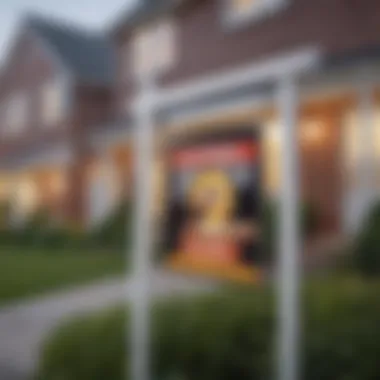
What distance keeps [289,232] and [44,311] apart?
0.71 meters

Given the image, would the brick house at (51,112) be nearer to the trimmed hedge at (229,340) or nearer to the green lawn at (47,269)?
the green lawn at (47,269)

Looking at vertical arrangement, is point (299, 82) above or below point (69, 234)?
above

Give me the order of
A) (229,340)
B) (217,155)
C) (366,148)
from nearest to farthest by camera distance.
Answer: (229,340), (217,155), (366,148)

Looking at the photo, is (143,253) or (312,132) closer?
(143,253)

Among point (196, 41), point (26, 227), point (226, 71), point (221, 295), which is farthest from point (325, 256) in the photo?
point (196, 41)

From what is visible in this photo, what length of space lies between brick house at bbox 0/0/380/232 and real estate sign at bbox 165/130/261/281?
0.04m

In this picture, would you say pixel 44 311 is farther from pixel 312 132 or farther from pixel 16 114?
pixel 312 132

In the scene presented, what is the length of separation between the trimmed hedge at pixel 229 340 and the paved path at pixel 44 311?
4 centimetres

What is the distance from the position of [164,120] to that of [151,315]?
0.42 meters

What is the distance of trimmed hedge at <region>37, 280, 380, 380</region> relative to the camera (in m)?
1.20

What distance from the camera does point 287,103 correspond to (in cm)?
112

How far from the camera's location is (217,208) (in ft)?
4.36

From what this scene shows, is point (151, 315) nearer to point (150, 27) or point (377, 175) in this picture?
point (377, 175)

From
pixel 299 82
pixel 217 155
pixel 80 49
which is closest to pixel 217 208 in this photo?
pixel 217 155
